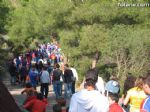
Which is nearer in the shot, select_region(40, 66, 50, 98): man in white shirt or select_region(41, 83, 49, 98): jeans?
select_region(40, 66, 50, 98): man in white shirt

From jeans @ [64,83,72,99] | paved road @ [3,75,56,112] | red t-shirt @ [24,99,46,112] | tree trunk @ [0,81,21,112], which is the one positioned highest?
tree trunk @ [0,81,21,112]

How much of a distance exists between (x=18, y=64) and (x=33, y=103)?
20239 millimetres

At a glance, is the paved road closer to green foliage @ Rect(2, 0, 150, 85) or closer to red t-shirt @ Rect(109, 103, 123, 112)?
green foliage @ Rect(2, 0, 150, 85)

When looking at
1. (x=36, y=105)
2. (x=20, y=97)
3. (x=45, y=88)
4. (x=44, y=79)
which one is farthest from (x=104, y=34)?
(x=36, y=105)

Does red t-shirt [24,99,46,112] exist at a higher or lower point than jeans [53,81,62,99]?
higher

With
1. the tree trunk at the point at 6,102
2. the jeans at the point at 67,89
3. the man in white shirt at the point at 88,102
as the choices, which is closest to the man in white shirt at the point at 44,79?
the jeans at the point at 67,89

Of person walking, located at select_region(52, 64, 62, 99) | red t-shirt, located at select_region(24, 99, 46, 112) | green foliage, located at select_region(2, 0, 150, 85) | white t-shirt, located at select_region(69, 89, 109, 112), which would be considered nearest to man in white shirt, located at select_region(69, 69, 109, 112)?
white t-shirt, located at select_region(69, 89, 109, 112)

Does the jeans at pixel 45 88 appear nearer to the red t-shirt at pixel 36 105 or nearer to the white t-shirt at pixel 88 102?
the red t-shirt at pixel 36 105

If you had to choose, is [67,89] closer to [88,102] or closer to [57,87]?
[57,87]

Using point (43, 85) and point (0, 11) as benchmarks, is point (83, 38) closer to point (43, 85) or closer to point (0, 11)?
point (43, 85)

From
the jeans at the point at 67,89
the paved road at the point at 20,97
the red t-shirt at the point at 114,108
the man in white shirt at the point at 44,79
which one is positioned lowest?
the paved road at the point at 20,97

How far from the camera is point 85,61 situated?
27.1 m

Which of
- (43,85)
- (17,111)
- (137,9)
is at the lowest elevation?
(43,85)

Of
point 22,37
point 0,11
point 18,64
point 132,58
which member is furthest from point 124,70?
point 22,37
